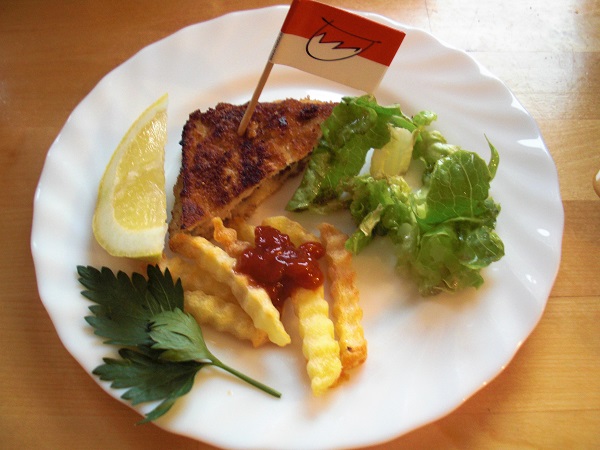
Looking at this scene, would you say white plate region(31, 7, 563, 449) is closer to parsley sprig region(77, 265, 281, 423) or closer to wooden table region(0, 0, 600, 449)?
parsley sprig region(77, 265, 281, 423)

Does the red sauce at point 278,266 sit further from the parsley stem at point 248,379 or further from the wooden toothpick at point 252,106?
the wooden toothpick at point 252,106

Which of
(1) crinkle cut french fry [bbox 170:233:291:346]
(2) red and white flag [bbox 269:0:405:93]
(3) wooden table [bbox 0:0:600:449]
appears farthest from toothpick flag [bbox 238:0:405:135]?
(3) wooden table [bbox 0:0:600:449]

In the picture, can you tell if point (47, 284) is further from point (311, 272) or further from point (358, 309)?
point (358, 309)

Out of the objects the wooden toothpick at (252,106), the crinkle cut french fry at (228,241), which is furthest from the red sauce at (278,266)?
the wooden toothpick at (252,106)

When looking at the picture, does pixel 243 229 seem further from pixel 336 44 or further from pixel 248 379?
pixel 336 44

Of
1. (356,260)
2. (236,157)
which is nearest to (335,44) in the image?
(236,157)
